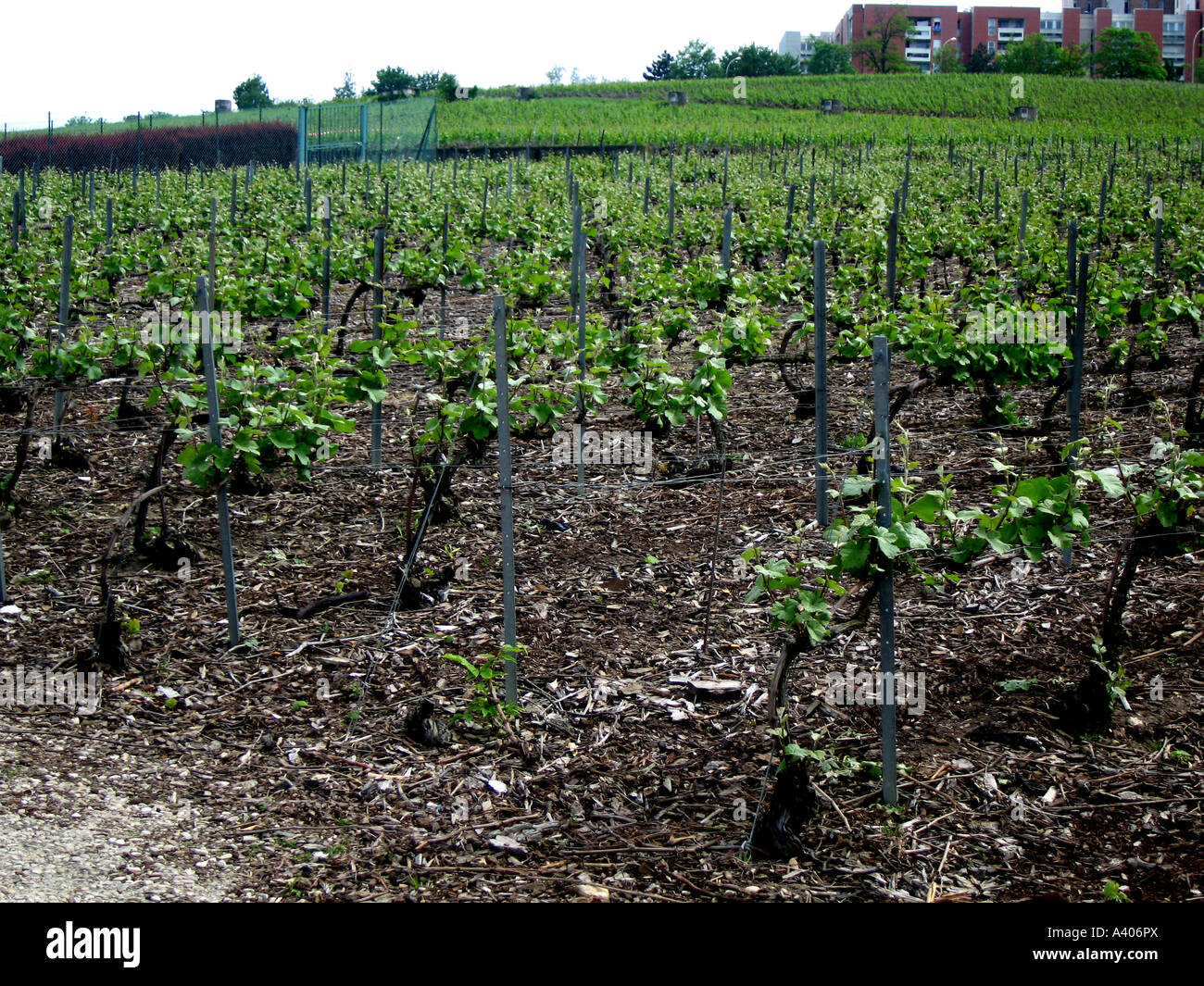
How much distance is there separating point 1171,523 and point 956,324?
3.00m

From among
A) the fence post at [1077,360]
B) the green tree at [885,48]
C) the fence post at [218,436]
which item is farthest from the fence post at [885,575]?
the green tree at [885,48]

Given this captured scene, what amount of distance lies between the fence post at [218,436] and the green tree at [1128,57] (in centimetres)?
8480

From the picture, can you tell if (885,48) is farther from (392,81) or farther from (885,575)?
(885,575)

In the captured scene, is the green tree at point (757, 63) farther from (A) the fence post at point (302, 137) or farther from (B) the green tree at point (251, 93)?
(A) the fence post at point (302, 137)

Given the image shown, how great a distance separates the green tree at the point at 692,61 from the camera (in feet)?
308

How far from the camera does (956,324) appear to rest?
6.82 meters

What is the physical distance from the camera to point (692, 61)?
311 ft

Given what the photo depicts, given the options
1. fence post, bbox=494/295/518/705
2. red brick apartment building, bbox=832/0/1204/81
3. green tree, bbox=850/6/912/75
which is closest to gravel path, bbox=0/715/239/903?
fence post, bbox=494/295/518/705

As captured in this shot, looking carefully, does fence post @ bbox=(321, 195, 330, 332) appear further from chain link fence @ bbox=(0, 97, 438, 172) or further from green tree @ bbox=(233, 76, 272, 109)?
green tree @ bbox=(233, 76, 272, 109)

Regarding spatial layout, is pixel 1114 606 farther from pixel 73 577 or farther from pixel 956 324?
pixel 73 577

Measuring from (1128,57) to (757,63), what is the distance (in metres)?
25.9

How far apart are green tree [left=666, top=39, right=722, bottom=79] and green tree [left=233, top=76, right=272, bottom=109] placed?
3314 centimetres

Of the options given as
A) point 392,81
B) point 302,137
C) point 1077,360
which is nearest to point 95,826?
point 1077,360
